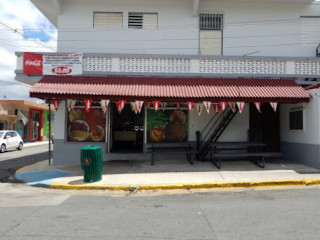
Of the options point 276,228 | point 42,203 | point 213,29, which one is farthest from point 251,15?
point 42,203

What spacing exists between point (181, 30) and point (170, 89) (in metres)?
3.97

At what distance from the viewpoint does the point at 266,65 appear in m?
11.3

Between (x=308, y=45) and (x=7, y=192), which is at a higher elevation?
(x=308, y=45)

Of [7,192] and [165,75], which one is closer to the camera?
[7,192]

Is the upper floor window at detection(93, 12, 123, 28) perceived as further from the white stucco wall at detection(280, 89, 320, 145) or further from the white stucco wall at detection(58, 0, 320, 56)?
the white stucco wall at detection(280, 89, 320, 145)

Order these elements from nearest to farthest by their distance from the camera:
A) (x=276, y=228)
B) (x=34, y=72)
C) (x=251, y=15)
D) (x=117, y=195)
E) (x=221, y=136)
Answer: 1. (x=276, y=228)
2. (x=117, y=195)
3. (x=34, y=72)
4. (x=221, y=136)
5. (x=251, y=15)

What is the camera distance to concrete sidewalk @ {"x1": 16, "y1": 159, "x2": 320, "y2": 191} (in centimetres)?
757

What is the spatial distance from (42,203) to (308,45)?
42.4 feet

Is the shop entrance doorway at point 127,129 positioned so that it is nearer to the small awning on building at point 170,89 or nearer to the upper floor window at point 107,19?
the upper floor window at point 107,19

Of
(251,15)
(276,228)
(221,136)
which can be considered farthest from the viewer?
(251,15)

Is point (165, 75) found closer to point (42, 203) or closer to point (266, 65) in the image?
point (266, 65)

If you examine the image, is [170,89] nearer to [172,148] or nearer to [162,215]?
[172,148]

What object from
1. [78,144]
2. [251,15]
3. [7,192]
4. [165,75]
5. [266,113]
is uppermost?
[251,15]

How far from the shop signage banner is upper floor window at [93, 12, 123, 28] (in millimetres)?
2395
